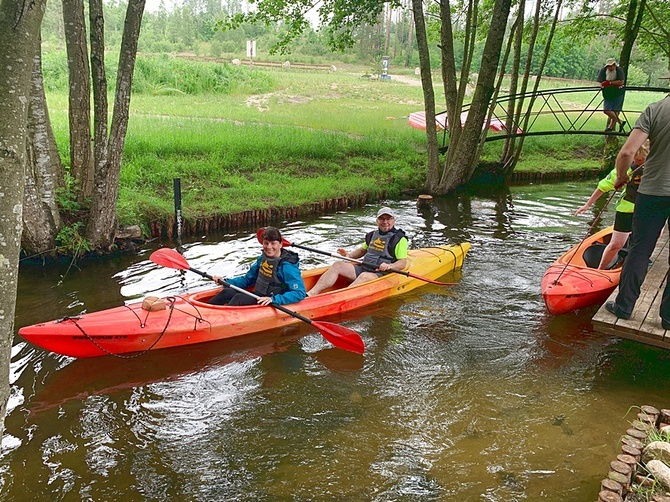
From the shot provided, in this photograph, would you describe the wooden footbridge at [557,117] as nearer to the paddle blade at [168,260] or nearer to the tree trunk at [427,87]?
the tree trunk at [427,87]

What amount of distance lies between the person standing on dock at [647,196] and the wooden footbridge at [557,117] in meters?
7.68

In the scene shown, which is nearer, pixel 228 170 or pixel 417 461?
pixel 417 461

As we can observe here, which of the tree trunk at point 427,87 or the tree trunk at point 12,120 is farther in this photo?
the tree trunk at point 427,87

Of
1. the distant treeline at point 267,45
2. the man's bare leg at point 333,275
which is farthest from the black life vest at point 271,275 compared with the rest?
the distant treeline at point 267,45

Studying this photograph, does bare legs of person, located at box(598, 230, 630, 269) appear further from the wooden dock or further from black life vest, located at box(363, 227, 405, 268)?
black life vest, located at box(363, 227, 405, 268)

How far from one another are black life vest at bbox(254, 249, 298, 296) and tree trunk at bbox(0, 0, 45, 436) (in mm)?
3841

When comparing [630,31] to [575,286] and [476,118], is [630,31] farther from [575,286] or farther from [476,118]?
[575,286]

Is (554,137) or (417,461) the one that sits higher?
(554,137)

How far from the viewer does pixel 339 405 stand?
15.9 feet

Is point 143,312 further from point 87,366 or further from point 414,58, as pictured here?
point 414,58

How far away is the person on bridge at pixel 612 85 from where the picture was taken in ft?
39.9

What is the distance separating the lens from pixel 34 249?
739 cm

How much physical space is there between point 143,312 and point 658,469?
172 inches

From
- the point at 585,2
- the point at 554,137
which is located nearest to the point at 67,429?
the point at 585,2
